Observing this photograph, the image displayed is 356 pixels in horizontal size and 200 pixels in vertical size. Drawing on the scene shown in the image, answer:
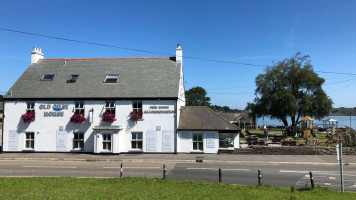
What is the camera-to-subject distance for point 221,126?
22703mm

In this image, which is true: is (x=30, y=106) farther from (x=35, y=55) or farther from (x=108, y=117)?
(x=108, y=117)

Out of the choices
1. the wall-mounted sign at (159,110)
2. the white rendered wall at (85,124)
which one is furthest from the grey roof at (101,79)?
the wall-mounted sign at (159,110)

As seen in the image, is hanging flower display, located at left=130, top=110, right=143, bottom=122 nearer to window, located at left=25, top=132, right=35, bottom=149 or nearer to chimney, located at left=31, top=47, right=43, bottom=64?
window, located at left=25, top=132, right=35, bottom=149

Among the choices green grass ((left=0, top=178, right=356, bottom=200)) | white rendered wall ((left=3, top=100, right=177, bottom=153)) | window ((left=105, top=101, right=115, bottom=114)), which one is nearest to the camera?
green grass ((left=0, top=178, right=356, bottom=200))

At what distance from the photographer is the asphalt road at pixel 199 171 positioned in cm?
1348

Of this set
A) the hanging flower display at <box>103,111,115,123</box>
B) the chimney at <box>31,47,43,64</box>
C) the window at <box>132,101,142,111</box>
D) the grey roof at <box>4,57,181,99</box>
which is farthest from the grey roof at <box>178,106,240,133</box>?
the chimney at <box>31,47,43,64</box>

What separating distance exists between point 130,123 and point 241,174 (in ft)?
38.2

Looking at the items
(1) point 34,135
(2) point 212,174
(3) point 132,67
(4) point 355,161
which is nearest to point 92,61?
(3) point 132,67

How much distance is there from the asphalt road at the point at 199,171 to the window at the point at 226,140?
4.16m

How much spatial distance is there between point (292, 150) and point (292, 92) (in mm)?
21637

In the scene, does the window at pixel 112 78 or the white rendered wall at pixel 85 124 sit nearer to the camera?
the white rendered wall at pixel 85 124

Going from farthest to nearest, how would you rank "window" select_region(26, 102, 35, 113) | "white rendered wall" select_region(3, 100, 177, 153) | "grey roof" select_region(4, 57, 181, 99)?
"window" select_region(26, 102, 35, 113) → "grey roof" select_region(4, 57, 181, 99) → "white rendered wall" select_region(3, 100, 177, 153)

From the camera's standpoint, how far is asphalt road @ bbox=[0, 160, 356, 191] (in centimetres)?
1348

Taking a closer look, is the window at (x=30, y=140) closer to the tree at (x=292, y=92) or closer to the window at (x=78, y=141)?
the window at (x=78, y=141)
